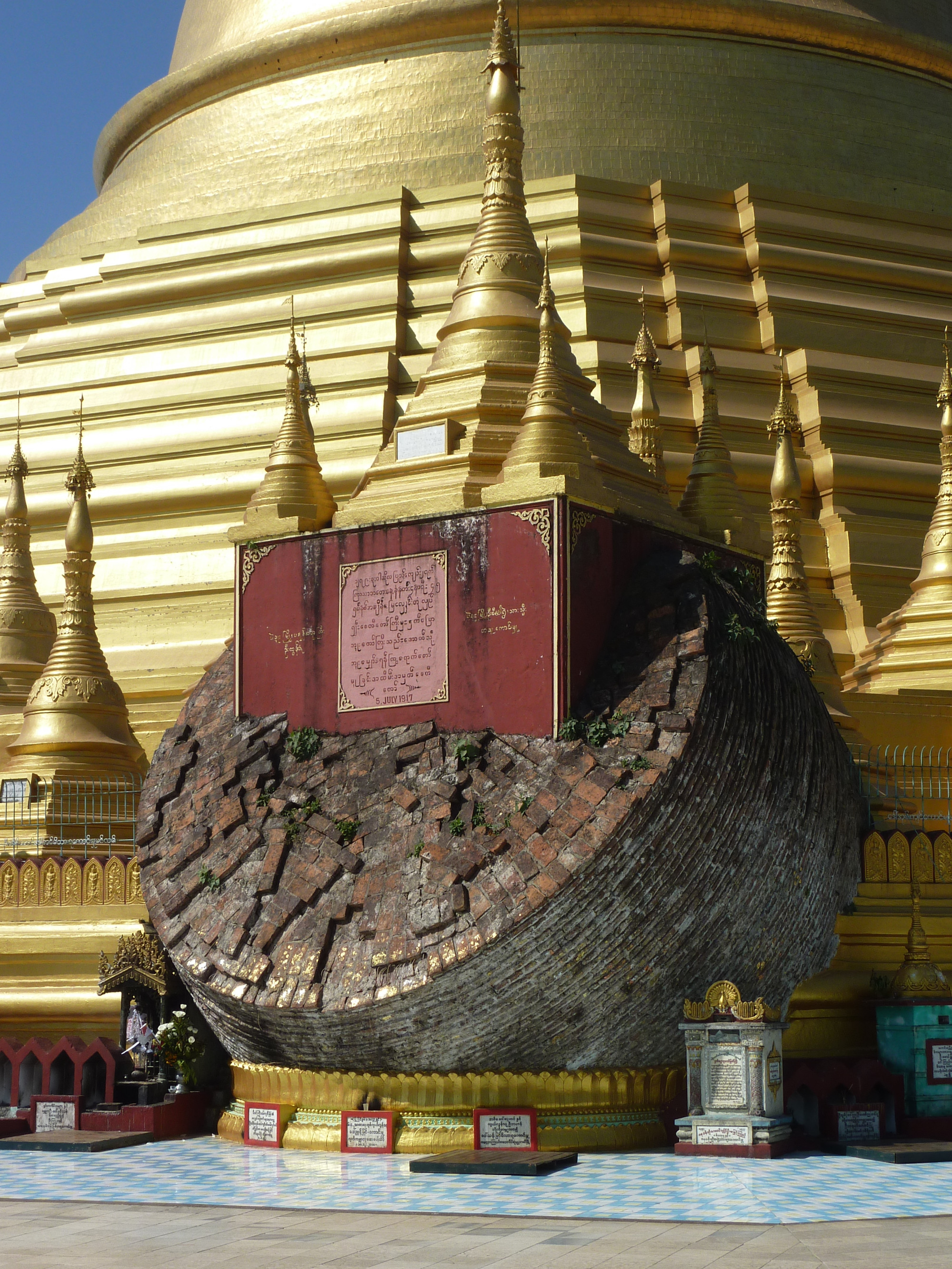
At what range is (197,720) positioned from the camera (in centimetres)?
1453

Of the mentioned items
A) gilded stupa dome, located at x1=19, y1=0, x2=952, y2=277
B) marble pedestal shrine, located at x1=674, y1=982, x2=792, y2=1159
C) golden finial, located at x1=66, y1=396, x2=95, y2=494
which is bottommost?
marble pedestal shrine, located at x1=674, y1=982, x2=792, y2=1159

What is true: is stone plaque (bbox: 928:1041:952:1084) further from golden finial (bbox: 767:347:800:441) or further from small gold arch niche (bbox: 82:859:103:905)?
golden finial (bbox: 767:347:800:441)

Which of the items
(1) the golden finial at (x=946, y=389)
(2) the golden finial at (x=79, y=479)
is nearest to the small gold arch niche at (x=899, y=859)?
(1) the golden finial at (x=946, y=389)

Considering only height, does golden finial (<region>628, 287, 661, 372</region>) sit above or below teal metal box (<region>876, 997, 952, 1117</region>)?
above

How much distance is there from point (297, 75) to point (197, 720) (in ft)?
49.7

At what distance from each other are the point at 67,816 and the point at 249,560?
446 centimetres

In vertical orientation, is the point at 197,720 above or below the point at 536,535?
below

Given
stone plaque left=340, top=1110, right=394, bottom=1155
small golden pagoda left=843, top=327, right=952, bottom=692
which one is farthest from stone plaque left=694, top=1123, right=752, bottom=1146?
small golden pagoda left=843, top=327, right=952, bottom=692

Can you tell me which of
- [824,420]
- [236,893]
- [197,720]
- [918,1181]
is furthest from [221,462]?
[918,1181]

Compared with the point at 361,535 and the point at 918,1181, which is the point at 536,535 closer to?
the point at 361,535

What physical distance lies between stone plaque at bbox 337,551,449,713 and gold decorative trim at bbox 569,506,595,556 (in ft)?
3.22

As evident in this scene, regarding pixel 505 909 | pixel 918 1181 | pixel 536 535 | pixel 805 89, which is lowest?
pixel 918 1181

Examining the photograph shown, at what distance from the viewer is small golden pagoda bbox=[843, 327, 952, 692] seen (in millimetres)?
19422

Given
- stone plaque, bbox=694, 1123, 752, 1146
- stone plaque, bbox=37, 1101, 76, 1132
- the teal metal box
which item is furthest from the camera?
stone plaque, bbox=37, 1101, 76, 1132
